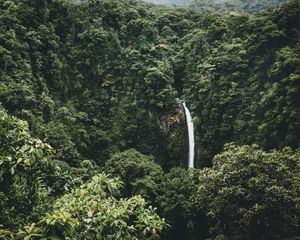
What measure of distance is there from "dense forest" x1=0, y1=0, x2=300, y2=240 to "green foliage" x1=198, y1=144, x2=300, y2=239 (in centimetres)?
6

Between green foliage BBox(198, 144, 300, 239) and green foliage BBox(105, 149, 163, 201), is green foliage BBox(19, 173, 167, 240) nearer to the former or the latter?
green foliage BBox(198, 144, 300, 239)

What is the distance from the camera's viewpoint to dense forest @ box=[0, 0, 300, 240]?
17703 mm

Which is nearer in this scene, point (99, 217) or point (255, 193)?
point (99, 217)

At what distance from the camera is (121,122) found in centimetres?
3125

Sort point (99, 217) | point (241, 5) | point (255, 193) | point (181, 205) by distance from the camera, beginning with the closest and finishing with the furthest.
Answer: point (99, 217)
point (255, 193)
point (181, 205)
point (241, 5)

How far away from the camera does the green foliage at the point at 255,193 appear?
53.9 ft

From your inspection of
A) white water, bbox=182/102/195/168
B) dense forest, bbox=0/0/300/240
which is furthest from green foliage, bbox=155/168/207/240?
white water, bbox=182/102/195/168

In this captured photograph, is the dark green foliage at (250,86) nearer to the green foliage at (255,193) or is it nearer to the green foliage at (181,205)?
the green foliage at (255,193)

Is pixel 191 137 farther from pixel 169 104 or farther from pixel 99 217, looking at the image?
pixel 99 217

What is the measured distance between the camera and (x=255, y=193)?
16906mm

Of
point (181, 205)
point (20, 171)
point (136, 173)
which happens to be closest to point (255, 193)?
point (181, 205)

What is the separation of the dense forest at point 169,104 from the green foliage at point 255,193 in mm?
61

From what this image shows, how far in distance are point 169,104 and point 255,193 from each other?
1525cm

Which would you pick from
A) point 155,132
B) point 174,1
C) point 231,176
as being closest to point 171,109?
point 155,132
